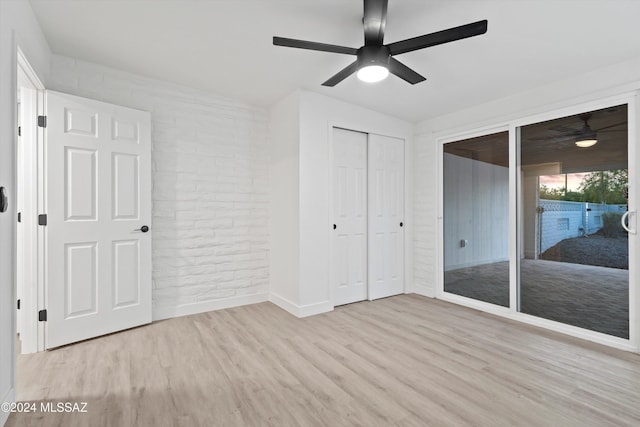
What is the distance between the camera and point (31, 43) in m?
2.11

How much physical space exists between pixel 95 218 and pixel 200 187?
104cm

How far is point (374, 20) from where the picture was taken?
1.84 meters

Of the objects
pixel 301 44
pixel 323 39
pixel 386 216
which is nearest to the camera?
pixel 301 44

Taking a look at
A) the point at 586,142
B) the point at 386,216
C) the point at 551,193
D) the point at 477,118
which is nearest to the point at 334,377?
the point at 386,216

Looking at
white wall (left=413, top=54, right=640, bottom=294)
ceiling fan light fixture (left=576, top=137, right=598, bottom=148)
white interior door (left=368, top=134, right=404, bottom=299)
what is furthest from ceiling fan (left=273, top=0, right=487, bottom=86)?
ceiling fan light fixture (left=576, top=137, right=598, bottom=148)

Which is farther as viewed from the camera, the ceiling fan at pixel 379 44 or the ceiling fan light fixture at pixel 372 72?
the ceiling fan light fixture at pixel 372 72

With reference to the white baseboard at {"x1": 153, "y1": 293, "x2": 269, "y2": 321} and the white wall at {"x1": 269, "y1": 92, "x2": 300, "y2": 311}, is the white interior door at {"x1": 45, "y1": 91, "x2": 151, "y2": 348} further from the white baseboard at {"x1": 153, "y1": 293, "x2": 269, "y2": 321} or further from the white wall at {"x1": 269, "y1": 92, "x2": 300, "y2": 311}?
the white wall at {"x1": 269, "y1": 92, "x2": 300, "y2": 311}

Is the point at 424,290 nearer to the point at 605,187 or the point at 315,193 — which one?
the point at 315,193

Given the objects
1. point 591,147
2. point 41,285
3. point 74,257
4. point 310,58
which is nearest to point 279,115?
point 310,58

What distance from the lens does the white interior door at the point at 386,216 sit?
4.00 m

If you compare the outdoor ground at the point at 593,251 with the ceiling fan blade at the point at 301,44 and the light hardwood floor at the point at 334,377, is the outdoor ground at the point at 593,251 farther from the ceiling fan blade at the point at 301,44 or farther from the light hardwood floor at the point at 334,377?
the ceiling fan blade at the point at 301,44

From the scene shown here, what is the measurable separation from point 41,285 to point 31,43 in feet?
6.09

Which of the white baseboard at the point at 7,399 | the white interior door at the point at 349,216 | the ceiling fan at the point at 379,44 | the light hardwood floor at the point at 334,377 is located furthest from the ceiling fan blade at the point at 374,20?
the white baseboard at the point at 7,399

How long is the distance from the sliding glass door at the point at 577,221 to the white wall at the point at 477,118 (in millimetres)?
190
